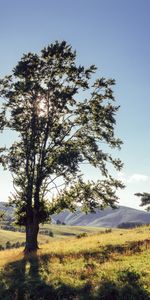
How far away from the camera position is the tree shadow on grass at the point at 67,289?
15.2 metres

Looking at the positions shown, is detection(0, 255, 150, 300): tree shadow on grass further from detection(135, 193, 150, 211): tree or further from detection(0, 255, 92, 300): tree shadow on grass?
detection(135, 193, 150, 211): tree

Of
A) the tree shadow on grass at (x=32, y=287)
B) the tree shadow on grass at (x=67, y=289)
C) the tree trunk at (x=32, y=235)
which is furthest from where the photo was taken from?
the tree trunk at (x=32, y=235)

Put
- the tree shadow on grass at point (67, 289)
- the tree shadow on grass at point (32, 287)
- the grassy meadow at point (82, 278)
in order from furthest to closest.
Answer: the tree shadow on grass at point (32, 287) → the grassy meadow at point (82, 278) → the tree shadow on grass at point (67, 289)

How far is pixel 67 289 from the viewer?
655 inches

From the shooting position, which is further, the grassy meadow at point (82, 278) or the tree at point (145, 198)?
the tree at point (145, 198)

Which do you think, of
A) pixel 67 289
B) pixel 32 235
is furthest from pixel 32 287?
pixel 32 235

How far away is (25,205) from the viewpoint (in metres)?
35.3

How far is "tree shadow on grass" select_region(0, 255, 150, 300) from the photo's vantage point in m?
15.2

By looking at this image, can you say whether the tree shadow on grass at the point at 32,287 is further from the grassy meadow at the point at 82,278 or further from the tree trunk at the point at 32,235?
A: the tree trunk at the point at 32,235

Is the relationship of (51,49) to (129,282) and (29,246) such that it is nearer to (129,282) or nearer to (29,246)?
(29,246)

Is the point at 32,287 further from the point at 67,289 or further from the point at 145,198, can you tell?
the point at 145,198

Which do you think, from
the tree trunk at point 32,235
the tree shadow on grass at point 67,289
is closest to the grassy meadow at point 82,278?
the tree shadow on grass at point 67,289

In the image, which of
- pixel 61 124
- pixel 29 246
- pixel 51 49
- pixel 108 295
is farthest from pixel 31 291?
pixel 51 49

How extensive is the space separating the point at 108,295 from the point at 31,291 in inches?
153
